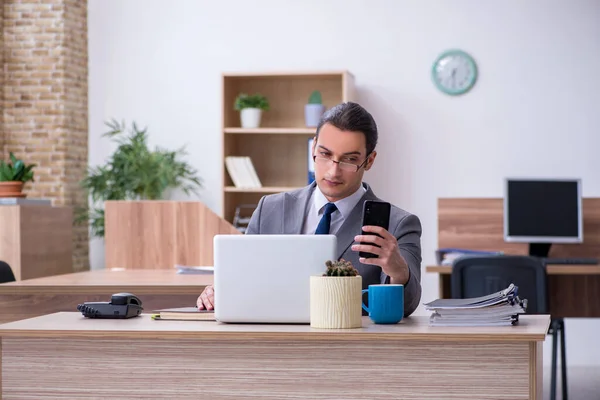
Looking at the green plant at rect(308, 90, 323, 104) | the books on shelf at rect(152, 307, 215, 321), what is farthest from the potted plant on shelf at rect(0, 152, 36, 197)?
the books on shelf at rect(152, 307, 215, 321)

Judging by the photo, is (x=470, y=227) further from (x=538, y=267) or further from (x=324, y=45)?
(x=324, y=45)

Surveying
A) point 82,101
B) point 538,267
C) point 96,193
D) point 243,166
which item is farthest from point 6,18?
point 538,267

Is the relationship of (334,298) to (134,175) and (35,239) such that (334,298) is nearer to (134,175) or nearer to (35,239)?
(35,239)

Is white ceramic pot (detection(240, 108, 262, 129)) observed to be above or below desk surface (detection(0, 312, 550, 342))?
above

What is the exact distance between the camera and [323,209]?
2766 mm

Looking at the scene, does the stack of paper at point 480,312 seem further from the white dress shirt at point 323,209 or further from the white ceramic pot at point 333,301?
the white dress shirt at point 323,209

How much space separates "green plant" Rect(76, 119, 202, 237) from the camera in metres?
6.40

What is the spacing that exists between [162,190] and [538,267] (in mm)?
2849

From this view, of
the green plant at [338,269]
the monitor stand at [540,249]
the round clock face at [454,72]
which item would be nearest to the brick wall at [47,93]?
the round clock face at [454,72]

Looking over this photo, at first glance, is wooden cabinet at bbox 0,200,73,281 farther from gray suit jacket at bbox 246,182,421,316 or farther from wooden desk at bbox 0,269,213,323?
gray suit jacket at bbox 246,182,421,316

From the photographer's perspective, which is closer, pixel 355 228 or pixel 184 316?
pixel 184 316

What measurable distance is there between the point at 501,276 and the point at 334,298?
286 centimetres

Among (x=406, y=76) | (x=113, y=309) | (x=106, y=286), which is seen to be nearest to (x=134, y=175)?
(x=406, y=76)

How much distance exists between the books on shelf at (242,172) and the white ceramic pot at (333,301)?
172 inches
